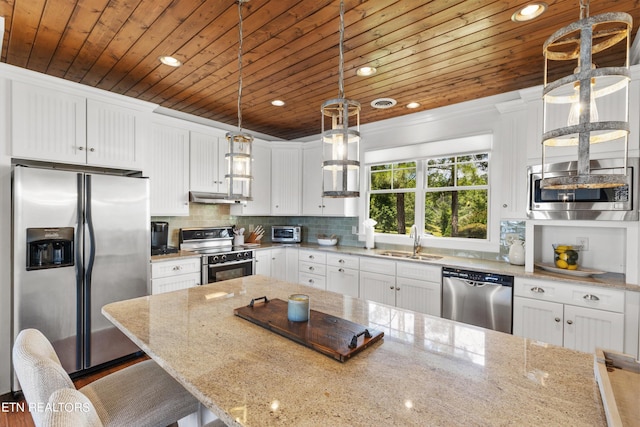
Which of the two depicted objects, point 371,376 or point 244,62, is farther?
point 244,62

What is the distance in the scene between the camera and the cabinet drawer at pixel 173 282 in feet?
9.89

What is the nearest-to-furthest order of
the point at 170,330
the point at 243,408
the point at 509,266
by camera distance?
the point at 243,408 → the point at 170,330 → the point at 509,266

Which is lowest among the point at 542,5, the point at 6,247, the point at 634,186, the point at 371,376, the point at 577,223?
the point at 371,376

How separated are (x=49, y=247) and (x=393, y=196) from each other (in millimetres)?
3612

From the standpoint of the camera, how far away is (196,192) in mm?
3740

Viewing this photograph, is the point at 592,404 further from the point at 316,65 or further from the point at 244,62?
the point at 244,62

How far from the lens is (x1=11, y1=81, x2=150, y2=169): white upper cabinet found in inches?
92.7

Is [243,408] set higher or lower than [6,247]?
lower

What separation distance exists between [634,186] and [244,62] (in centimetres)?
305

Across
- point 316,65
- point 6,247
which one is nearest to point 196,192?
point 6,247

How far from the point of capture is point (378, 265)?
3482 millimetres

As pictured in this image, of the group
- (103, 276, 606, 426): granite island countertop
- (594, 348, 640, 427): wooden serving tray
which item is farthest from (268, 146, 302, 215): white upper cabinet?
(594, 348, 640, 427): wooden serving tray

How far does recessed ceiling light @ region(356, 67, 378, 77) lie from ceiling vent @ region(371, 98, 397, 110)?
64 cm

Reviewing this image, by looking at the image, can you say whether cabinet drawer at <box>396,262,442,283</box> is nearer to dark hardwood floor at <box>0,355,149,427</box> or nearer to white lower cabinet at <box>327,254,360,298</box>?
white lower cabinet at <box>327,254,360,298</box>
